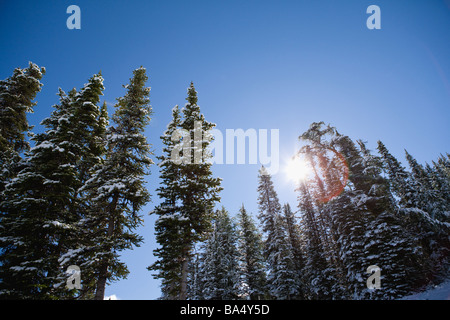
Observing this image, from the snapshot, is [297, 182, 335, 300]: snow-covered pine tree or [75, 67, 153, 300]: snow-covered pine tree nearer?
[75, 67, 153, 300]: snow-covered pine tree

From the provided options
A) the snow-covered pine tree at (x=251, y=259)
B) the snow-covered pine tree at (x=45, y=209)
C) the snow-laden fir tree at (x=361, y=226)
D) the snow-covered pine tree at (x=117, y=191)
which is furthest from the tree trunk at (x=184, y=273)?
the snow-covered pine tree at (x=251, y=259)

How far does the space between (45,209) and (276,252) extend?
24.6m

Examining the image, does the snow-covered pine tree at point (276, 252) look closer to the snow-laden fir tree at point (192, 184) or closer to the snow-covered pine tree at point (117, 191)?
the snow-laden fir tree at point (192, 184)

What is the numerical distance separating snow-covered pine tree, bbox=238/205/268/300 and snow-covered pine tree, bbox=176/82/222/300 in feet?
59.1

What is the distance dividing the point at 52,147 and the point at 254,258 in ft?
90.9

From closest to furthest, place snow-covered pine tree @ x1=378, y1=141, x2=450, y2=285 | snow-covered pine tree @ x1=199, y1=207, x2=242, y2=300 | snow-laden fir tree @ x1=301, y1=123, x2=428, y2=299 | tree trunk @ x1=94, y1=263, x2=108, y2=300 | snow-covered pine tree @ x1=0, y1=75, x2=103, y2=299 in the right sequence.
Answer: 1. tree trunk @ x1=94, y1=263, x2=108, y2=300
2. snow-covered pine tree @ x1=0, y1=75, x2=103, y2=299
3. snow-laden fir tree @ x1=301, y1=123, x2=428, y2=299
4. snow-covered pine tree @ x1=378, y1=141, x2=450, y2=285
5. snow-covered pine tree @ x1=199, y1=207, x2=242, y2=300

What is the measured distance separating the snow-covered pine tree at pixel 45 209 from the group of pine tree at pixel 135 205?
0.25 feet

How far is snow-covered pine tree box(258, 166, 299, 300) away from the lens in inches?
1022

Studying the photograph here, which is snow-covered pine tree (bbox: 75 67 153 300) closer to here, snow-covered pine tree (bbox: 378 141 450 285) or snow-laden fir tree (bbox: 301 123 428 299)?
snow-laden fir tree (bbox: 301 123 428 299)

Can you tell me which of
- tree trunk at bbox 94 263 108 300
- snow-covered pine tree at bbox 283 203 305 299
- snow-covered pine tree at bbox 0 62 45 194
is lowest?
tree trunk at bbox 94 263 108 300

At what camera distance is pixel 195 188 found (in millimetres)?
16250

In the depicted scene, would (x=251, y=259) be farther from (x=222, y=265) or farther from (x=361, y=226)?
(x=361, y=226)

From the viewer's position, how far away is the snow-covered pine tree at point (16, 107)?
59.5ft

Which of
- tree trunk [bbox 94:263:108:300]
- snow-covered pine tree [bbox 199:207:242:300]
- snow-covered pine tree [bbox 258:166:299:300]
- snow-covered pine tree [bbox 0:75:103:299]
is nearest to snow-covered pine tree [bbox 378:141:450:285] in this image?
snow-covered pine tree [bbox 258:166:299:300]
